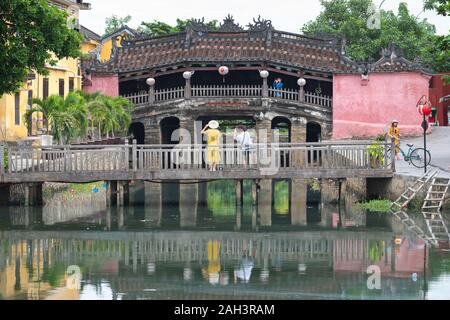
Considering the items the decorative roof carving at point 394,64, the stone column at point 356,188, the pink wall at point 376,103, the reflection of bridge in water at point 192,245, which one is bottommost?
the reflection of bridge in water at point 192,245

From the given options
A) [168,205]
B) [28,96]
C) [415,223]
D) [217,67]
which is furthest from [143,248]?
[217,67]

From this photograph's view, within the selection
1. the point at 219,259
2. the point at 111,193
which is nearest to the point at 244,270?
the point at 219,259

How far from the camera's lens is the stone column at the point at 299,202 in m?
25.3

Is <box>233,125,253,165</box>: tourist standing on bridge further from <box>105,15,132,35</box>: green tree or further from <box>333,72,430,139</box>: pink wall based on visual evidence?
<box>105,15,132,35</box>: green tree

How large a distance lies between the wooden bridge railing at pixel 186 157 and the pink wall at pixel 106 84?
17486 mm

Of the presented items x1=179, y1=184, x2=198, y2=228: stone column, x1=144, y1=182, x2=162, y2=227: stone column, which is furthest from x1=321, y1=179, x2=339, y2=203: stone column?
x1=144, y1=182, x2=162, y2=227: stone column

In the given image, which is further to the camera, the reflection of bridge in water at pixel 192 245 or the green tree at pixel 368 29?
the green tree at pixel 368 29

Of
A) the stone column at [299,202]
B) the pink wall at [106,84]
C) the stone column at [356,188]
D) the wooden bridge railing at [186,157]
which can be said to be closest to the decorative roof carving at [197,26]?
the pink wall at [106,84]

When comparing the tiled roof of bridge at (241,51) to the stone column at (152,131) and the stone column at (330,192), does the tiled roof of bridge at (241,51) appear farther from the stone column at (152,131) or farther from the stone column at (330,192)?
the stone column at (330,192)

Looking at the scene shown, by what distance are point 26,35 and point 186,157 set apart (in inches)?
195

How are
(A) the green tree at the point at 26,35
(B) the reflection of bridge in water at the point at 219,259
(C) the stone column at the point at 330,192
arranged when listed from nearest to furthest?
1. (B) the reflection of bridge in water at the point at 219,259
2. (A) the green tree at the point at 26,35
3. (C) the stone column at the point at 330,192

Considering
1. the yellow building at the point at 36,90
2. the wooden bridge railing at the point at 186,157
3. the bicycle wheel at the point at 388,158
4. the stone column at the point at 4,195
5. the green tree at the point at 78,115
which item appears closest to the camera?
the wooden bridge railing at the point at 186,157

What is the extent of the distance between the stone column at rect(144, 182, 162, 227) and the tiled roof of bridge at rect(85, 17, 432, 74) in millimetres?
7732
